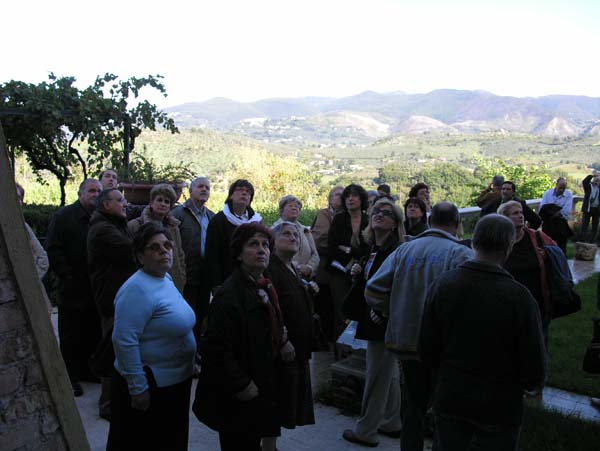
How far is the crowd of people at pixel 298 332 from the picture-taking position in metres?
2.71

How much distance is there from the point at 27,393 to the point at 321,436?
2349 mm

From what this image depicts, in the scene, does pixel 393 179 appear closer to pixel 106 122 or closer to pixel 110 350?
pixel 106 122

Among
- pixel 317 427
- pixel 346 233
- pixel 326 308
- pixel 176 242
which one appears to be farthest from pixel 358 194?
pixel 317 427

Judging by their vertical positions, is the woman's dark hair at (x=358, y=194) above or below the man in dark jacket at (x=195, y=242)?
above

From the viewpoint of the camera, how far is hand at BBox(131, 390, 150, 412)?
9.82ft

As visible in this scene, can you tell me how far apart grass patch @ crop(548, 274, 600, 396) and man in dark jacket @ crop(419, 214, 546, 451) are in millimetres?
3294

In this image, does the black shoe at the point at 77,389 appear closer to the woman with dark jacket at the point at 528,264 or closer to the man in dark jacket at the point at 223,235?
the man in dark jacket at the point at 223,235

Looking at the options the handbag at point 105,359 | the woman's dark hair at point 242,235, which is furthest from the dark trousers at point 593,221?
the handbag at point 105,359

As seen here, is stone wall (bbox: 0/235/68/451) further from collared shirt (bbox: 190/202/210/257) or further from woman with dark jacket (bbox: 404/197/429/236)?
woman with dark jacket (bbox: 404/197/429/236)

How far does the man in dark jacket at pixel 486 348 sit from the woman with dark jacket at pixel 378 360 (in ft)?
3.91

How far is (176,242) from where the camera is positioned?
5199 mm

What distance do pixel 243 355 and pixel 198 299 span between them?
284 centimetres

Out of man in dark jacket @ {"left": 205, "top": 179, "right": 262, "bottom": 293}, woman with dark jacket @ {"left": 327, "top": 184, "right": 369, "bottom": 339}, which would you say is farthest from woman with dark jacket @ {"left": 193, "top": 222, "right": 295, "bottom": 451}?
woman with dark jacket @ {"left": 327, "top": 184, "right": 369, "bottom": 339}

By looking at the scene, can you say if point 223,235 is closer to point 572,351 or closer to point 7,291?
point 7,291
